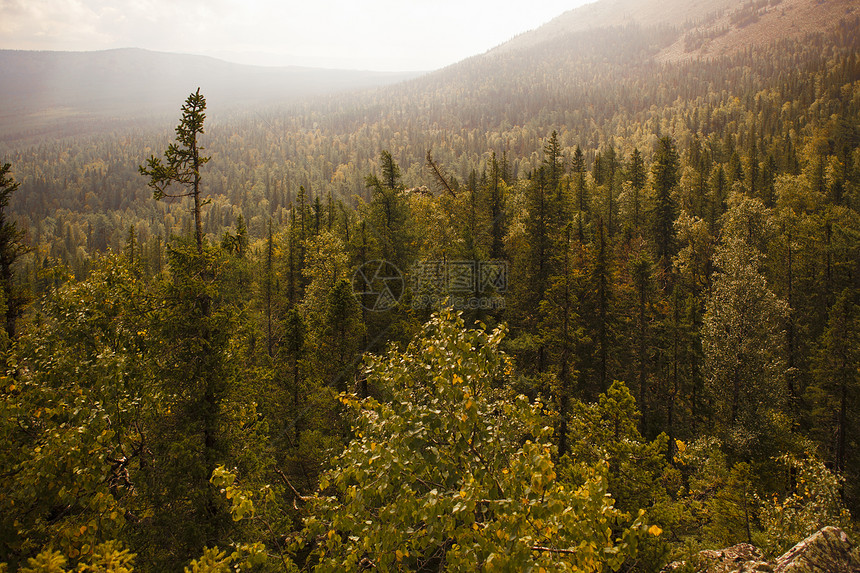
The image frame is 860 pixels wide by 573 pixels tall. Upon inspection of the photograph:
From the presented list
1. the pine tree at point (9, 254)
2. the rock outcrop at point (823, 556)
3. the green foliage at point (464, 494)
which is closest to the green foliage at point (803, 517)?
the rock outcrop at point (823, 556)

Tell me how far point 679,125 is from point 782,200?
95.6 metres

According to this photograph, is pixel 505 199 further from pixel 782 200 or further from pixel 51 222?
pixel 51 222

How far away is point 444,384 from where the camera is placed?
5898mm

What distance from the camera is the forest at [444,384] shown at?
5.84 meters

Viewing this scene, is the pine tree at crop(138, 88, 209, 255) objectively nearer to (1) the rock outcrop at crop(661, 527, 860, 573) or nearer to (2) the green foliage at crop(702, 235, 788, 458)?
(1) the rock outcrop at crop(661, 527, 860, 573)

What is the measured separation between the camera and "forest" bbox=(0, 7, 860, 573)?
230 inches

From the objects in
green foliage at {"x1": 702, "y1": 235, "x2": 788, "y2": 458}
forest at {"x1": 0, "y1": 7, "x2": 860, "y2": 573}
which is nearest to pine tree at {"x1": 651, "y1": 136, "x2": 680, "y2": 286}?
forest at {"x1": 0, "y1": 7, "x2": 860, "y2": 573}

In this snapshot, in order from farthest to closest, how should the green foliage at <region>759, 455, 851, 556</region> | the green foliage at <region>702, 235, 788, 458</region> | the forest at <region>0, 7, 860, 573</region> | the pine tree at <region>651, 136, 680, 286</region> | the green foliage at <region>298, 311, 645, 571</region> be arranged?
the pine tree at <region>651, 136, 680, 286</region> → the green foliage at <region>702, 235, 788, 458</region> → the green foliage at <region>759, 455, 851, 556</region> → the forest at <region>0, 7, 860, 573</region> → the green foliage at <region>298, 311, 645, 571</region>

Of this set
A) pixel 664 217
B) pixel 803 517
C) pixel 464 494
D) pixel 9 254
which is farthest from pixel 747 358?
pixel 9 254

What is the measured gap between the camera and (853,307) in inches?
1110

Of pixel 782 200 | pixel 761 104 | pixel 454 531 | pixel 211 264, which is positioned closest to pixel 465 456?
pixel 454 531

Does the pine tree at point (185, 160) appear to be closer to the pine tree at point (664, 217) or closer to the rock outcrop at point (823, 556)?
the rock outcrop at point (823, 556)

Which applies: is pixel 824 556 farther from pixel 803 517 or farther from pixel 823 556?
pixel 803 517

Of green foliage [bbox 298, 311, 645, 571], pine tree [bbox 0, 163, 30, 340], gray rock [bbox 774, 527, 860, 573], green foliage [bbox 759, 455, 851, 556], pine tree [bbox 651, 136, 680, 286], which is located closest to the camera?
green foliage [bbox 298, 311, 645, 571]
